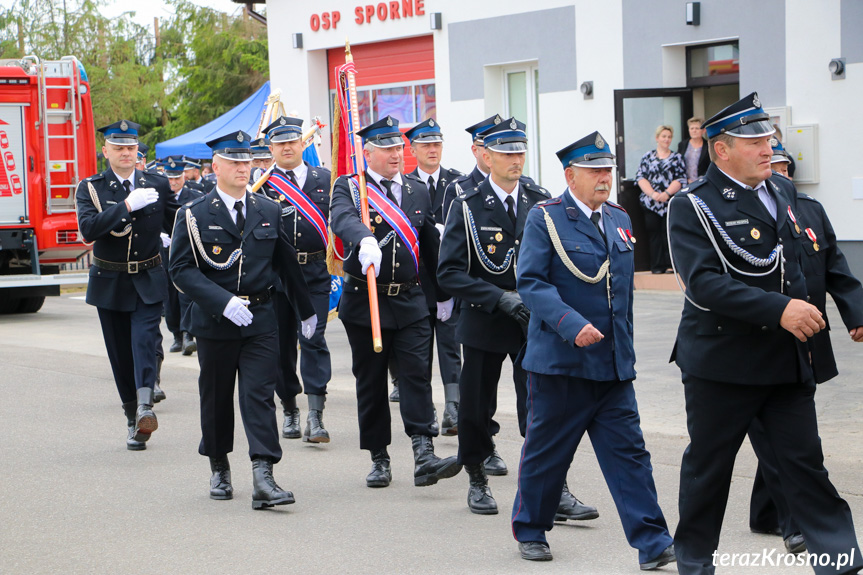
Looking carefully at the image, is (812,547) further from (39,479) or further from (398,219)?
(39,479)

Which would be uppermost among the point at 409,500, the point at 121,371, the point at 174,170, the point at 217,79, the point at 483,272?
the point at 217,79

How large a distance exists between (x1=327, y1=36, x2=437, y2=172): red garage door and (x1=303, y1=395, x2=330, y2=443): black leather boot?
1167cm

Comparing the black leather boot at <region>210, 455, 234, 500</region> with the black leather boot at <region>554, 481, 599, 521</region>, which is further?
the black leather boot at <region>210, 455, 234, 500</region>

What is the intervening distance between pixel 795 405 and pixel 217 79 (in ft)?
118

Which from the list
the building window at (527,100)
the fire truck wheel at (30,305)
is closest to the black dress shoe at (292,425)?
the building window at (527,100)

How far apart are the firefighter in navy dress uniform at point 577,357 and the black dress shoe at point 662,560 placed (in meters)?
0.21

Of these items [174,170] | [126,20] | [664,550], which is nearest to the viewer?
[664,550]

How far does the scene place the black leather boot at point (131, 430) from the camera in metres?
8.55

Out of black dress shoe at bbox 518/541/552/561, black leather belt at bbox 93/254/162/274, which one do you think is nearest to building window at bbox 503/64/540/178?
black leather belt at bbox 93/254/162/274

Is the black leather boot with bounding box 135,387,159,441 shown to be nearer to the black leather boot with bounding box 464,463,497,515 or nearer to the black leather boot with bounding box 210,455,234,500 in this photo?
the black leather boot with bounding box 210,455,234,500

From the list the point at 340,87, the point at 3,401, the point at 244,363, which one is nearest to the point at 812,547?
the point at 244,363

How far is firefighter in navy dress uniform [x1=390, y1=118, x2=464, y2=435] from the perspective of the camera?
28.7 ft

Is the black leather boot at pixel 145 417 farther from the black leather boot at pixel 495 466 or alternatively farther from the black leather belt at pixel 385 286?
the black leather boot at pixel 495 466

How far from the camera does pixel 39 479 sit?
765 cm
